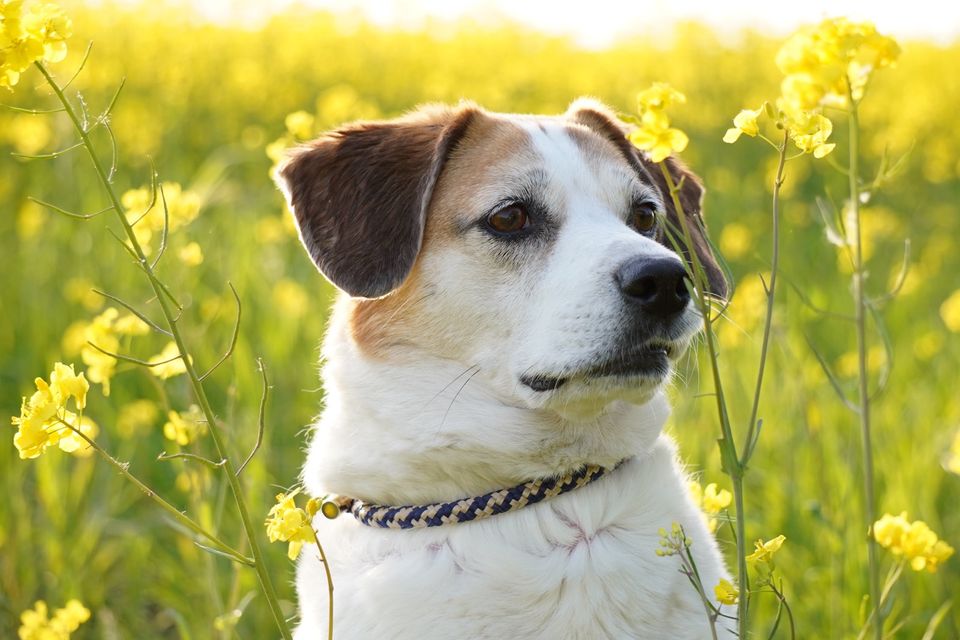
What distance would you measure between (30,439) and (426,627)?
897 millimetres

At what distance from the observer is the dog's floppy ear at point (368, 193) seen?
9.20 feet

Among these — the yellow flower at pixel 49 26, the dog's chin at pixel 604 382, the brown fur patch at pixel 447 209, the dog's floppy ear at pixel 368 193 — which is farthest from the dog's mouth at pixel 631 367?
the yellow flower at pixel 49 26

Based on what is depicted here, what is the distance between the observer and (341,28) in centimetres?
1358

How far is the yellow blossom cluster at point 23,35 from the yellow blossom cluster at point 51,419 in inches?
20.1

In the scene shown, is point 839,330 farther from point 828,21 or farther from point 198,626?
point 828,21

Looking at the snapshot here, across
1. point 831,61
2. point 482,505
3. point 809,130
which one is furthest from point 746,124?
point 482,505

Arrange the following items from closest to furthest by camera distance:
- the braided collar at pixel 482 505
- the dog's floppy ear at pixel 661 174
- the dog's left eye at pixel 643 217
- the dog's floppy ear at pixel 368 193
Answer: the braided collar at pixel 482 505, the dog's floppy ear at pixel 368 193, the dog's left eye at pixel 643 217, the dog's floppy ear at pixel 661 174

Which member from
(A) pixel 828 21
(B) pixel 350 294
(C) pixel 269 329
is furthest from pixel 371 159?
(C) pixel 269 329

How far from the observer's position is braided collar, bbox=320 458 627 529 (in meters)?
2.46

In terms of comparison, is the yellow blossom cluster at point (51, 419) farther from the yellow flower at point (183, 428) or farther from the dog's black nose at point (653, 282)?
the dog's black nose at point (653, 282)

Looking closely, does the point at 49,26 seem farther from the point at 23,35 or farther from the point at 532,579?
the point at 532,579

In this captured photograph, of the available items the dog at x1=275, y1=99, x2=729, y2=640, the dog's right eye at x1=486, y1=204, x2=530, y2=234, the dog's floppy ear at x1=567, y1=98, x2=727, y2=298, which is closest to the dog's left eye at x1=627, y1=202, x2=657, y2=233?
the dog at x1=275, y1=99, x2=729, y2=640

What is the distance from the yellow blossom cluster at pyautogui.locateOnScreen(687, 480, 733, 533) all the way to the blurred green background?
0.33m

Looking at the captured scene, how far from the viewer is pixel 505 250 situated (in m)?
2.73
